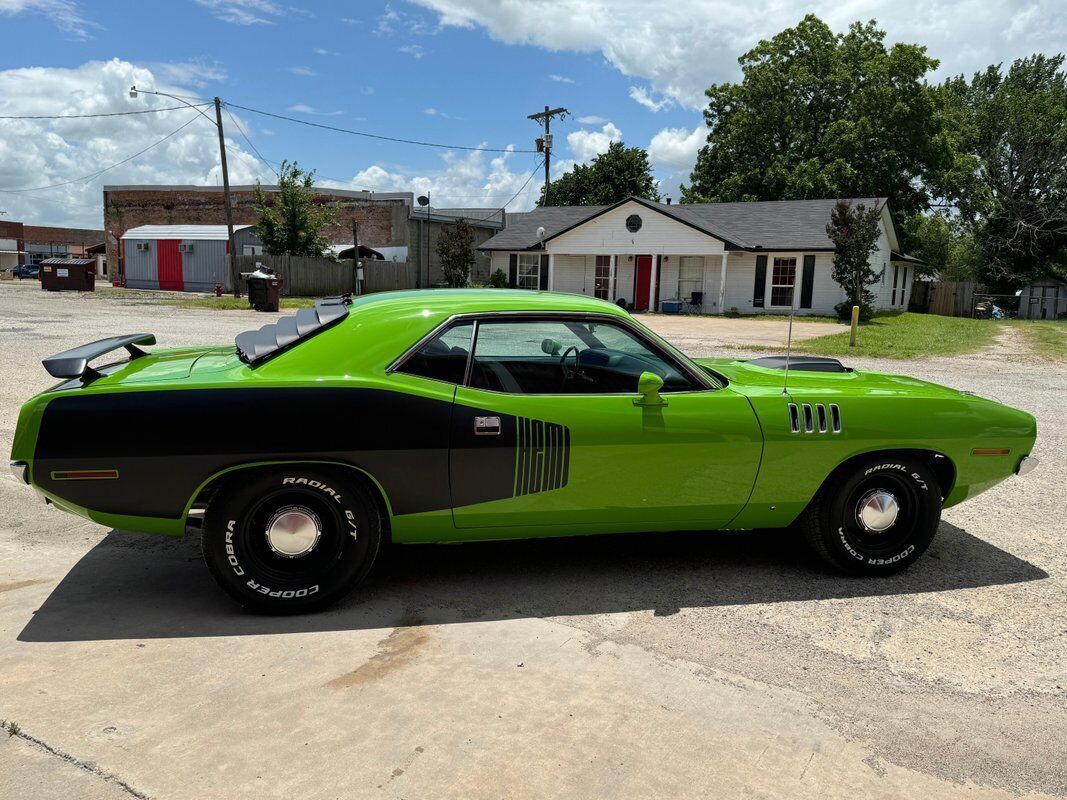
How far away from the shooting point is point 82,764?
2.55m

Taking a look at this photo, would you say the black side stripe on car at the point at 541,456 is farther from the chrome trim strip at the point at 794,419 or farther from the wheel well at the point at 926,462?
the wheel well at the point at 926,462

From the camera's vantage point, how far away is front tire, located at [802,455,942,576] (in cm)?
419

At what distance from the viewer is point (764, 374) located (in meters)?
4.61

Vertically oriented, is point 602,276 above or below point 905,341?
above

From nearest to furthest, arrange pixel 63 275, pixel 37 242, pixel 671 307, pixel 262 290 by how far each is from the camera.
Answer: pixel 262 290
pixel 671 307
pixel 63 275
pixel 37 242

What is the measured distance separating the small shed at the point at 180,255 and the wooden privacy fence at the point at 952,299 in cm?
3510

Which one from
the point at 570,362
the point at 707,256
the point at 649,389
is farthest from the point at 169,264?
the point at 649,389

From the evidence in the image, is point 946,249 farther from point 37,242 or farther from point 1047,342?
point 37,242

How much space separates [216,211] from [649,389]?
162ft

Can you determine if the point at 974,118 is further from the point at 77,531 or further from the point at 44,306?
the point at 77,531

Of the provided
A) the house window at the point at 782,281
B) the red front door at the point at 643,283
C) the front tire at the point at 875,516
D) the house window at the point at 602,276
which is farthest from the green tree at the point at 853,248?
the front tire at the point at 875,516

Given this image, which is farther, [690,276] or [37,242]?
[37,242]

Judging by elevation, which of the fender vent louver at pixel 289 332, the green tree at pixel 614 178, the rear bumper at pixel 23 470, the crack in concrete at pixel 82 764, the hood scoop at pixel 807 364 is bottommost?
the crack in concrete at pixel 82 764

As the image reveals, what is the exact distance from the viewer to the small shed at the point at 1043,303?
135 ft
